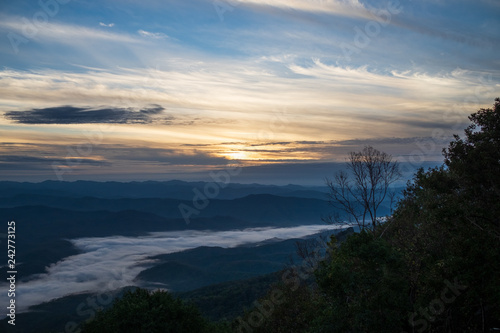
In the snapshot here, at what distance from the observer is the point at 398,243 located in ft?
77.8

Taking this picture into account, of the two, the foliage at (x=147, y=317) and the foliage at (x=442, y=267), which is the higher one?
the foliage at (x=442, y=267)

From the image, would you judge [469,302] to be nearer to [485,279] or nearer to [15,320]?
[485,279]

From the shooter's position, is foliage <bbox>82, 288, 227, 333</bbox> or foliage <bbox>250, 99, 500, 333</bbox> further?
foliage <bbox>82, 288, 227, 333</bbox>

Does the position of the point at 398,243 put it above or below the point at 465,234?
below

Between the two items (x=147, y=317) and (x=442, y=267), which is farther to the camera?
(x=147, y=317)

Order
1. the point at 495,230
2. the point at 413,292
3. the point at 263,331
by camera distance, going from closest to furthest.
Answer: the point at 495,230 → the point at 413,292 → the point at 263,331

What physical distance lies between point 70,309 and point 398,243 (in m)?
203

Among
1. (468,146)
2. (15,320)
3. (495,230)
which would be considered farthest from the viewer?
(15,320)

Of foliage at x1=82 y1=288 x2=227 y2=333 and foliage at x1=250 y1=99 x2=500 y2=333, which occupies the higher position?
foliage at x1=250 y1=99 x2=500 y2=333

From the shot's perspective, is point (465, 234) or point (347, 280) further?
point (347, 280)

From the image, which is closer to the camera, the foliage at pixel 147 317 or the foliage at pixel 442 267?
the foliage at pixel 442 267

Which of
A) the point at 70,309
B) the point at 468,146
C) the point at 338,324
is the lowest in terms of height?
the point at 70,309

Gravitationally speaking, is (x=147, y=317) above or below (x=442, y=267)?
below

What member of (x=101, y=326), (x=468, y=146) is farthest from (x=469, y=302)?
(x=101, y=326)
